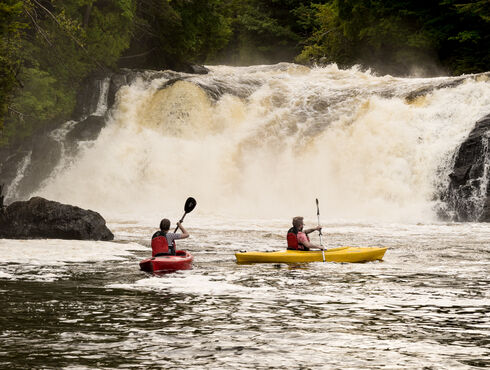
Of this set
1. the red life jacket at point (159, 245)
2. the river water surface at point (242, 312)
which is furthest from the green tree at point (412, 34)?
the red life jacket at point (159, 245)

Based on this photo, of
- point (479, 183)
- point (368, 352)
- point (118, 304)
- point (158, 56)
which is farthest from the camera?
point (158, 56)

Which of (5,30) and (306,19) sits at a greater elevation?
(306,19)

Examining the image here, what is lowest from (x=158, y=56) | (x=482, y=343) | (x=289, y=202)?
(x=482, y=343)

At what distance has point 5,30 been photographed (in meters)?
20.2

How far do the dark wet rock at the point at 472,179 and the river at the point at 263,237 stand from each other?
1.74 feet

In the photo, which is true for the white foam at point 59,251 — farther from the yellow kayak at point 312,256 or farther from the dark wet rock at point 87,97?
the dark wet rock at point 87,97

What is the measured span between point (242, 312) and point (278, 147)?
2027 centimetres

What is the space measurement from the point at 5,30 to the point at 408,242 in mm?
11529

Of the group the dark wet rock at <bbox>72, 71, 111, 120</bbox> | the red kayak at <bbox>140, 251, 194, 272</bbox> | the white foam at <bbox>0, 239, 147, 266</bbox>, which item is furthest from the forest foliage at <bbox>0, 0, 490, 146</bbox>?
the red kayak at <bbox>140, 251, 194, 272</bbox>

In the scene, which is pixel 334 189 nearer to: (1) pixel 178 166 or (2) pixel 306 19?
(1) pixel 178 166

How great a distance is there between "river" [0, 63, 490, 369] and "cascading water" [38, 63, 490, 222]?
0.21ft

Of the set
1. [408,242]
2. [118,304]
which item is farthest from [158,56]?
[118,304]

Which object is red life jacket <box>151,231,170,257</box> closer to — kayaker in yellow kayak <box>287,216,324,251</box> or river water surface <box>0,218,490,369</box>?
river water surface <box>0,218,490,369</box>

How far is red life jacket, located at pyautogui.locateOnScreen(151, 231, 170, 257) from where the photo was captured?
1261cm
